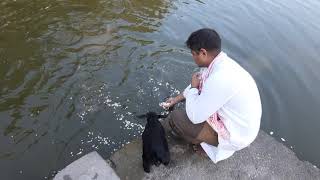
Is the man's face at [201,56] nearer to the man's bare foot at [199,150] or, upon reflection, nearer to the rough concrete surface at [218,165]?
the man's bare foot at [199,150]

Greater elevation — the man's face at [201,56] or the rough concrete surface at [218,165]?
the man's face at [201,56]

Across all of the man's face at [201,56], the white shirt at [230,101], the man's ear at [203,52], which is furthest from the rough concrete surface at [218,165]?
the man's ear at [203,52]

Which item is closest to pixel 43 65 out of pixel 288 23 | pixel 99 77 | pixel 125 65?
pixel 99 77

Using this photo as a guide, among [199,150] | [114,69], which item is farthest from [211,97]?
[114,69]

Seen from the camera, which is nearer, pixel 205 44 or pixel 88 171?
pixel 205 44

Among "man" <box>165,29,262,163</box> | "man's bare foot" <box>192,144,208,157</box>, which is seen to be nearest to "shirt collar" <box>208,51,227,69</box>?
"man" <box>165,29,262,163</box>

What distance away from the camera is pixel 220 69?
12.1ft

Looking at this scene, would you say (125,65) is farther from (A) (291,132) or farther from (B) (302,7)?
(B) (302,7)

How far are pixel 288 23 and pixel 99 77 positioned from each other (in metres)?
5.46

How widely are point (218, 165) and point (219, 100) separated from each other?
3.72 feet

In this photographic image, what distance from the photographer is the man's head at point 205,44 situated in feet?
12.1

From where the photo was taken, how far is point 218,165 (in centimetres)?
451

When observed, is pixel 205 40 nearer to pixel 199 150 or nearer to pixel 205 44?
pixel 205 44

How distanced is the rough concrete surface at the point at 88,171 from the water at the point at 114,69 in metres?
0.64
